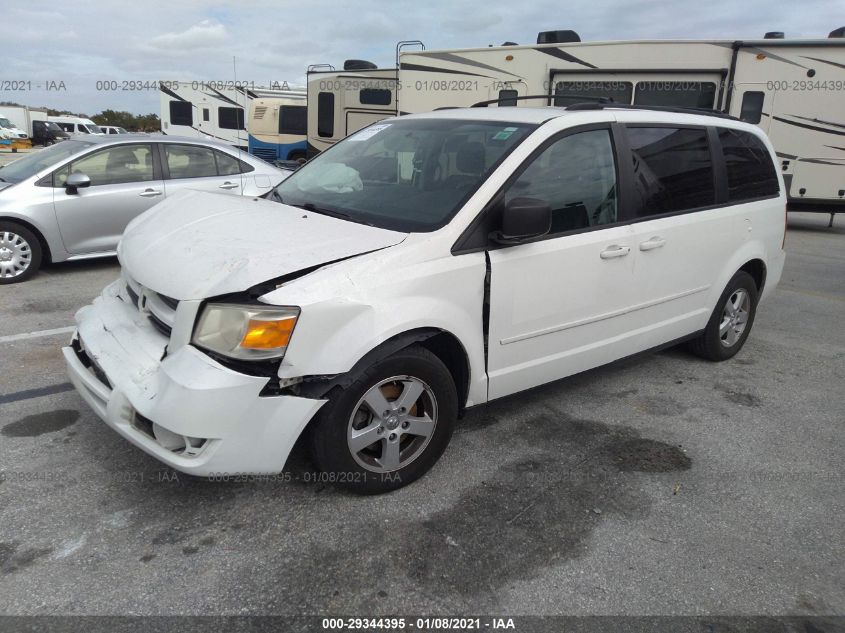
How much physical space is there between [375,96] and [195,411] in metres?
13.3

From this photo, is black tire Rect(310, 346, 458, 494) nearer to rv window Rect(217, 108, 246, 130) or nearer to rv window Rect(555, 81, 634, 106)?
rv window Rect(555, 81, 634, 106)

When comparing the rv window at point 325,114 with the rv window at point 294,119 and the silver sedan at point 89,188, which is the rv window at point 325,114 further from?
the silver sedan at point 89,188

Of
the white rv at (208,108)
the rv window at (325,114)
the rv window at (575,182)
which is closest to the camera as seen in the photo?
the rv window at (575,182)

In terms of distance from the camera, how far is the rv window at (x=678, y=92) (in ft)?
35.0

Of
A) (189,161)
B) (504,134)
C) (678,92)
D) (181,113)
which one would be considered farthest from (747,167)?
(181,113)

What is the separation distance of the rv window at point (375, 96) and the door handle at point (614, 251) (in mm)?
11738

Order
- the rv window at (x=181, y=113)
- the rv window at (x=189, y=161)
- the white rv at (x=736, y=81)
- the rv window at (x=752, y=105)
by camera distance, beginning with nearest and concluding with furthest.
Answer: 1. the rv window at (x=189, y=161)
2. the white rv at (x=736, y=81)
3. the rv window at (x=752, y=105)
4. the rv window at (x=181, y=113)

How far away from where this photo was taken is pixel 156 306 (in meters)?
2.91

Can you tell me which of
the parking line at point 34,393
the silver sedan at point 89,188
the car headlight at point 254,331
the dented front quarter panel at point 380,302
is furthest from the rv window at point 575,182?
Result: the silver sedan at point 89,188

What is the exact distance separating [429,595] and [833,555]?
1715mm

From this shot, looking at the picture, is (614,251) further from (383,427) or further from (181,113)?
(181,113)

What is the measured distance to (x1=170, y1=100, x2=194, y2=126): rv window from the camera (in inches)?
926

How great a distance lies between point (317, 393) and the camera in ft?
8.70

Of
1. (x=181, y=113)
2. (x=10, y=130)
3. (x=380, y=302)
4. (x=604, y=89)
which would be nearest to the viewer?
(x=380, y=302)
